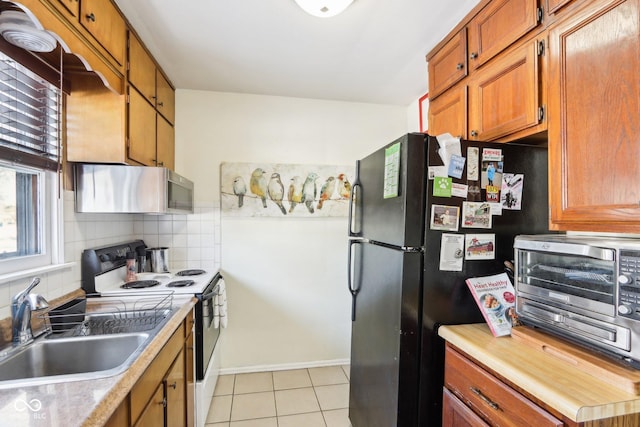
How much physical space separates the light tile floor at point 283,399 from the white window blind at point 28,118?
1.91 m

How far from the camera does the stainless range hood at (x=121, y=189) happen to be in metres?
1.86

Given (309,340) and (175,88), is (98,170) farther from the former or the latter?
(309,340)

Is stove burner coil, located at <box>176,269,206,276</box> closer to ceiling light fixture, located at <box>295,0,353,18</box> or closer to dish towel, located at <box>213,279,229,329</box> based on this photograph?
dish towel, located at <box>213,279,229,329</box>

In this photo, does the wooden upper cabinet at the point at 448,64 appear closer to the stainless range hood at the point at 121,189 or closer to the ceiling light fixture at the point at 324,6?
the ceiling light fixture at the point at 324,6

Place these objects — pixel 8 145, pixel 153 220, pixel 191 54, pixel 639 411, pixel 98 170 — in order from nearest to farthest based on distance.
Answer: pixel 639 411 < pixel 8 145 < pixel 98 170 < pixel 191 54 < pixel 153 220

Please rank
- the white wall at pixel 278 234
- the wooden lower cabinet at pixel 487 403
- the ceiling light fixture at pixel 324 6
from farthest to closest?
the white wall at pixel 278 234
the ceiling light fixture at pixel 324 6
the wooden lower cabinet at pixel 487 403

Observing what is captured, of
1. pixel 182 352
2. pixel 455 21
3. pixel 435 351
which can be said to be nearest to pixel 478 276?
pixel 435 351

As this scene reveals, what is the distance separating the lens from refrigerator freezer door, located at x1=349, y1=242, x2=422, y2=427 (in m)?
1.43

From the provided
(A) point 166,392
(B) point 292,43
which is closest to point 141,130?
(B) point 292,43

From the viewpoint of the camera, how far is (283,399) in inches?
95.7

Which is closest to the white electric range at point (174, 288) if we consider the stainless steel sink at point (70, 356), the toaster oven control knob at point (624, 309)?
the stainless steel sink at point (70, 356)

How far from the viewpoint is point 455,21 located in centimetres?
176

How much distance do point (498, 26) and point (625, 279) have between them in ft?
3.94

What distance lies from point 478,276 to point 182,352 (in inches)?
60.8
